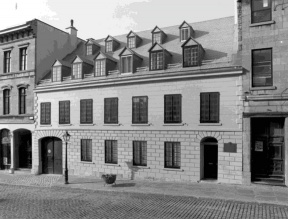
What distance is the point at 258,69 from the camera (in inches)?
663

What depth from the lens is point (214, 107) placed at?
17.6 m

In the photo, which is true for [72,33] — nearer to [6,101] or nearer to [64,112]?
[6,101]

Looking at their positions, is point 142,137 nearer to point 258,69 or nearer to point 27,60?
point 258,69

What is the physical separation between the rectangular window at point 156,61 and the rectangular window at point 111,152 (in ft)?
23.3

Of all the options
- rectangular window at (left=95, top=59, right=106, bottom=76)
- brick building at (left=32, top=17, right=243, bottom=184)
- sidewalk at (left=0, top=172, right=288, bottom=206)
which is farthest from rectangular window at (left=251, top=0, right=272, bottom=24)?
rectangular window at (left=95, top=59, right=106, bottom=76)

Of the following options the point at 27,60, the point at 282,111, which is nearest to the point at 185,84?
the point at 282,111

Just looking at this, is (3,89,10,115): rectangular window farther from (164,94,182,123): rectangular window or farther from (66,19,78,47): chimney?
(164,94,182,123): rectangular window

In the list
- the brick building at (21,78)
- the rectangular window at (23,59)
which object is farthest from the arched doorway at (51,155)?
the rectangular window at (23,59)

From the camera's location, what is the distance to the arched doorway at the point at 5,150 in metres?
26.0

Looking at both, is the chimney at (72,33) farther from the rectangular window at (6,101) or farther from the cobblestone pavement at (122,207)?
the cobblestone pavement at (122,207)

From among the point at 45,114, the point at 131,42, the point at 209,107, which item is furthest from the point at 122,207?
the point at 131,42

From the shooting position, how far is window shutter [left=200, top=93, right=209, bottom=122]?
58.2ft

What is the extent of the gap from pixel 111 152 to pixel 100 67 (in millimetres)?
7525

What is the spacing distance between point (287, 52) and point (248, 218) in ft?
35.9
